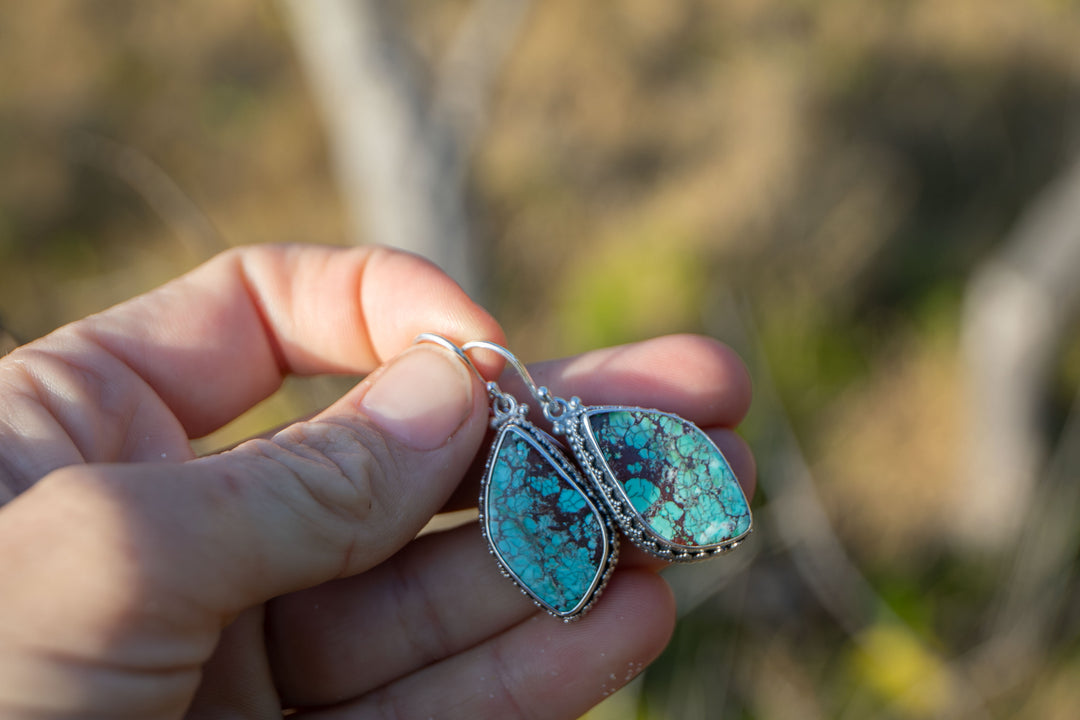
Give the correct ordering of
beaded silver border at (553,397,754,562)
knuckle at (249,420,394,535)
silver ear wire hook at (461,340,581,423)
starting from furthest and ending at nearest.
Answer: silver ear wire hook at (461,340,581,423), beaded silver border at (553,397,754,562), knuckle at (249,420,394,535)

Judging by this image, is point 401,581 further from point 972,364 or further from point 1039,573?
point 972,364

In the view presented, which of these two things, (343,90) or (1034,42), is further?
(1034,42)

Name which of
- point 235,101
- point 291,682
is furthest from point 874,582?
point 235,101

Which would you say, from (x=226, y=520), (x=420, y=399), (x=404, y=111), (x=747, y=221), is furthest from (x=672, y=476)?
(x=747, y=221)

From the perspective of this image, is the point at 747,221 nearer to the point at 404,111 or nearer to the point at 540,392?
the point at 404,111

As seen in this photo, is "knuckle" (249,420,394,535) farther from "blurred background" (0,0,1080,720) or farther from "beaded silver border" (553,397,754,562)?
"blurred background" (0,0,1080,720)

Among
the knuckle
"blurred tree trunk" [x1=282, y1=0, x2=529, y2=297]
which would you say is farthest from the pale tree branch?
the knuckle

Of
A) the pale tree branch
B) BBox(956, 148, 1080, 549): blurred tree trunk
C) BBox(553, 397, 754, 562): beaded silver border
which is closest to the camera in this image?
BBox(553, 397, 754, 562): beaded silver border
